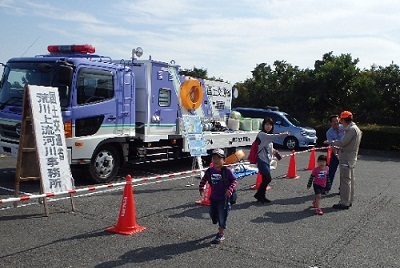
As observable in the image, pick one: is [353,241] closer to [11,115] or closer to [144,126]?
[144,126]

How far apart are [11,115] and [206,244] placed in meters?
5.20

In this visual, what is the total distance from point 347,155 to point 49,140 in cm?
546

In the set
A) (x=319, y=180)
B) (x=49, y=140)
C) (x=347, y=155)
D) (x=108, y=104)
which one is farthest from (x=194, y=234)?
(x=108, y=104)

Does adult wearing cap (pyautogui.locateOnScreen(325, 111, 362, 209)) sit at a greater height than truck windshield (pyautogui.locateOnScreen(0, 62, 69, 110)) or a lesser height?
lesser

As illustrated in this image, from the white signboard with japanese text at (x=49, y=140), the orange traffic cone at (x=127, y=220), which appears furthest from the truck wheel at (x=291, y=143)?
the orange traffic cone at (x=127, y=220)

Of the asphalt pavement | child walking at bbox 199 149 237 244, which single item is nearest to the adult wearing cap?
the asphalt pavement

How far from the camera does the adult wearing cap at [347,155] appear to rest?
26.6 ft

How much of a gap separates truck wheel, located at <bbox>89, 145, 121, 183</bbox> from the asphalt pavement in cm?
71

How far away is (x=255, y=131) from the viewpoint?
13992 mm

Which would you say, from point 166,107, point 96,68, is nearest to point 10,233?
point 96,68

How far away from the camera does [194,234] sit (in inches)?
241

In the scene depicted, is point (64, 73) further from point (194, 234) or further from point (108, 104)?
point (194, 234)

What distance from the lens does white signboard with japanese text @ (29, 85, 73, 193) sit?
6824 mm

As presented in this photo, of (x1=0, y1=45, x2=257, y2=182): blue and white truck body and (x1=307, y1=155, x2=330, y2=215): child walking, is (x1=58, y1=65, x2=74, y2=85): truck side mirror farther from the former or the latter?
(x1=307, y1=155, x2=330, y2=215): child walking
